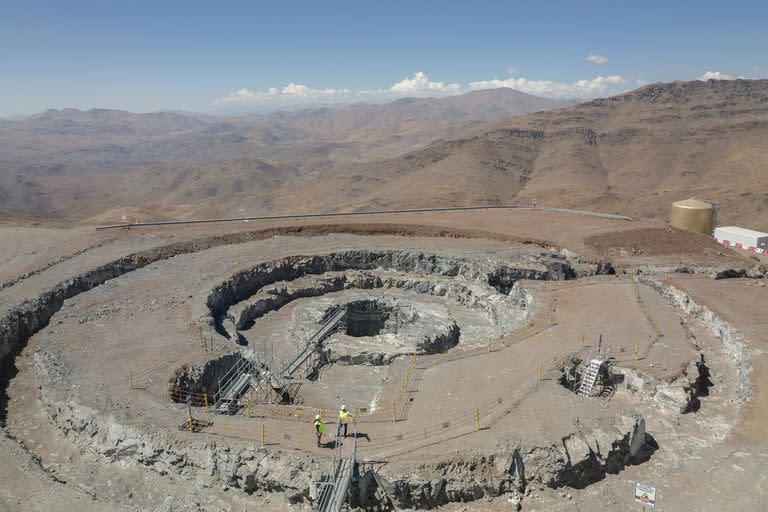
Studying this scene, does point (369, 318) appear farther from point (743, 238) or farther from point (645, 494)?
point (743, 238)

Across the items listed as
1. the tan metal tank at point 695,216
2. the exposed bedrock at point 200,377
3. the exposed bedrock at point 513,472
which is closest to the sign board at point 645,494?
the exposed bedrock at point 513,472

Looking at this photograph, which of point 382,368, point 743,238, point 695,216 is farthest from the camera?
point 743,238

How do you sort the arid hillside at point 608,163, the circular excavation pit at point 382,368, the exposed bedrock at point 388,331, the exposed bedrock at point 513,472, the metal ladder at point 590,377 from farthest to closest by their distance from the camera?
the arid hillside at point 608,163
the exposed bedrock at point 388,331
the metal ladder at point 590,377
the circular excavation pit at point 382,368
the exposed bedrock at point 513,472

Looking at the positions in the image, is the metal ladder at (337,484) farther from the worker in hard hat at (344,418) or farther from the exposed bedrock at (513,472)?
the worker in hard hat at (344,418)

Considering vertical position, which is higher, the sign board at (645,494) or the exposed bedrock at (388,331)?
the sign board at (645,494)

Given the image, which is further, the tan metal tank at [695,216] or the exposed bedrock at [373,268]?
the tan metal tank at [695,216]

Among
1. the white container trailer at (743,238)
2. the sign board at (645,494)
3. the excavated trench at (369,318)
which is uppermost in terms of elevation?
the white container trailer at (743,238)

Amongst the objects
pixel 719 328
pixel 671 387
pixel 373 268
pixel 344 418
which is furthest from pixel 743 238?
pixel 344 418

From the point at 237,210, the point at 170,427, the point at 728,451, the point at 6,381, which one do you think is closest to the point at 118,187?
the point at 237,210
